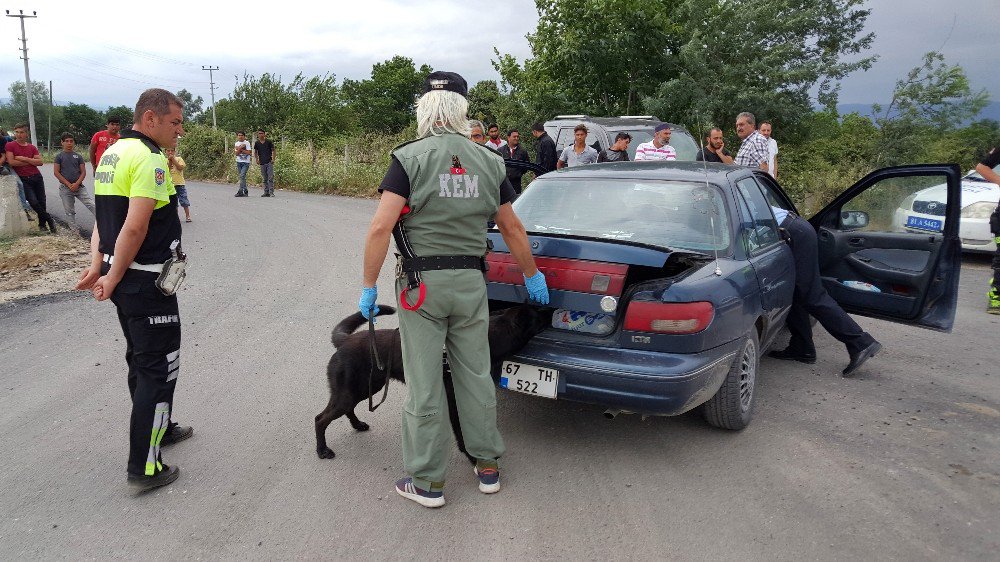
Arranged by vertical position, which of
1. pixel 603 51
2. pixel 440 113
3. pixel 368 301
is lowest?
pixel 368 301

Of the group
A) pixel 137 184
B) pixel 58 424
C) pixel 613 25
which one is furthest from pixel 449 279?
pixel 613 25

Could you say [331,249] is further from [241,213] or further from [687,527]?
[687,527]

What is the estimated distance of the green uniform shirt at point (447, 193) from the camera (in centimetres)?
295

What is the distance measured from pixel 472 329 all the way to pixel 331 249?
7.41m

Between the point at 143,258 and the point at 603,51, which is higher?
the point at 603,51

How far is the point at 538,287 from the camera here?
3545 millimetres

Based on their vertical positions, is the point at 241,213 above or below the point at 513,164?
below

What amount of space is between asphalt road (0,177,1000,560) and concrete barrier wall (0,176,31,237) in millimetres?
5683

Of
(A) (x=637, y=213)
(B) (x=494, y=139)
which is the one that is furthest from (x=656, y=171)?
(B) (x=494, y=139)

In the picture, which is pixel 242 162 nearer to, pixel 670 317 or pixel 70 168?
pixel 70 168

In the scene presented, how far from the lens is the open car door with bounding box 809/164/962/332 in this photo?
197 inches

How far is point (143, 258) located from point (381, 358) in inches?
48.5

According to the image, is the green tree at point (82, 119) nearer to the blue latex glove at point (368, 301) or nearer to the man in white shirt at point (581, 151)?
the man in white shirt at point (581, 151)

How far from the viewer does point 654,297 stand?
348 centimetres
